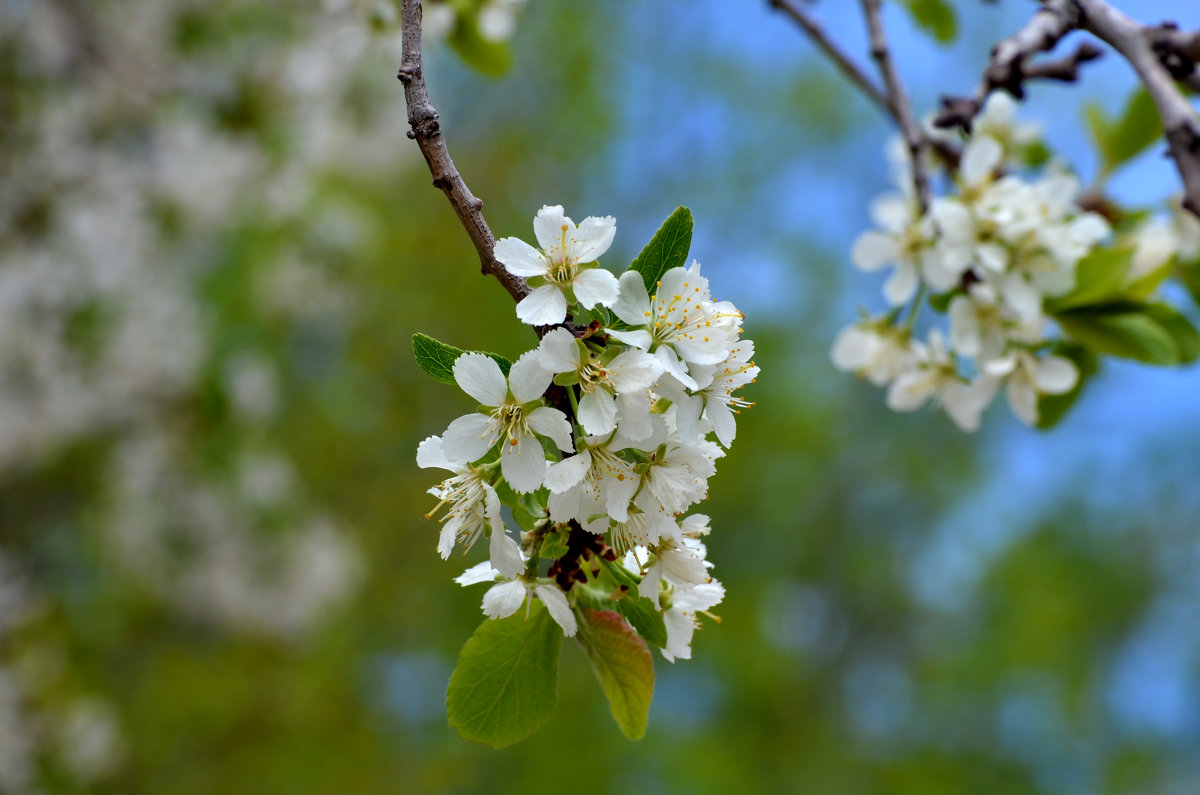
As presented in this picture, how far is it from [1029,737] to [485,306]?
6.64 meters

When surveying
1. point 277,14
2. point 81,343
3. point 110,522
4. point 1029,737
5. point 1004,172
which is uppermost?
point 277,14

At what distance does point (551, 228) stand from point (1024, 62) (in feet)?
3.18

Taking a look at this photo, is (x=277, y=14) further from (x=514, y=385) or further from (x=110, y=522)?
(x=514, y=385)

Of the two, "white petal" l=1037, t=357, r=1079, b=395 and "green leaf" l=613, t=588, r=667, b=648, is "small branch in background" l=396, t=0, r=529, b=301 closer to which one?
"green leaf" l=613, t=588, r=667, b=648

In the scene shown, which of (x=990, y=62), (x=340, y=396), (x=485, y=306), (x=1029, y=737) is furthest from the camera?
(x=1029, y=737)

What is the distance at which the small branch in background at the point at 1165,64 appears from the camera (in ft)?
3.21

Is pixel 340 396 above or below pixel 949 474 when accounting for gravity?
above

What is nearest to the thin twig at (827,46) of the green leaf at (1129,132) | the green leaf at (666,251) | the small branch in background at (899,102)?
the small branch in background at (899,102)

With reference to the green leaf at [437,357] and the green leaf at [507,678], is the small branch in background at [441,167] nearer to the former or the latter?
the green leaf at [437,357]

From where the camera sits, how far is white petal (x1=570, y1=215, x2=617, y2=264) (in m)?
0.74

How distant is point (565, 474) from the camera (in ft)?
2.24

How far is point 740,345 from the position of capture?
2.64 ft

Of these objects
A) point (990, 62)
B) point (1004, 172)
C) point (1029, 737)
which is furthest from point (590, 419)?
point (1029, 737)

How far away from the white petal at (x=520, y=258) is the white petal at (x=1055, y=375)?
0.94 meters
